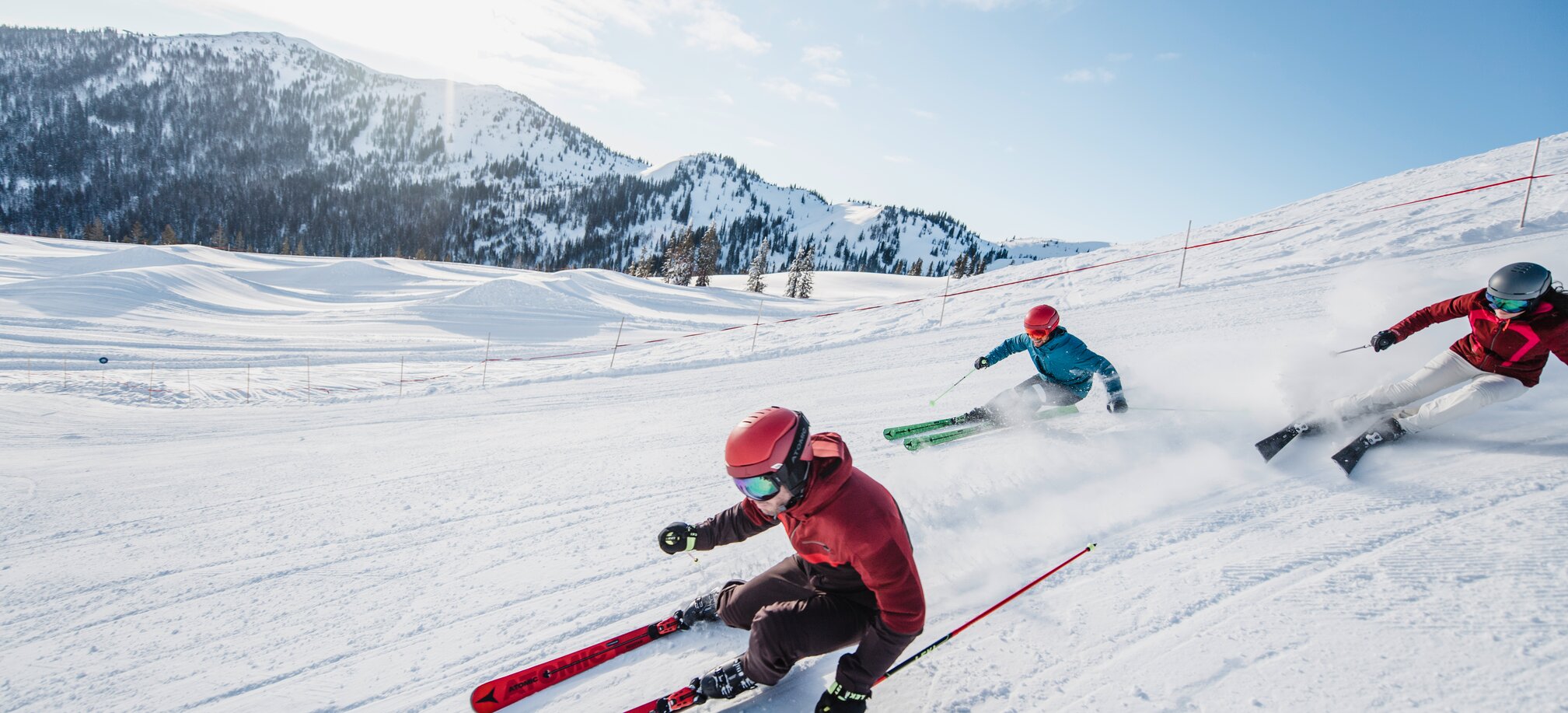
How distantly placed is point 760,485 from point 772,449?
0.58 feet

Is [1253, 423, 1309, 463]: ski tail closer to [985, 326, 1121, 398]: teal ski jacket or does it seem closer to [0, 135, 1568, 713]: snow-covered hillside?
[0, 135, 1568, 713]: snow-covered hillside

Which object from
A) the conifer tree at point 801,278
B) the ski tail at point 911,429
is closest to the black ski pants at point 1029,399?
the ski tail at point 911,429

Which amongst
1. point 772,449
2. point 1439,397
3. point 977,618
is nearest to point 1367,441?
point 1439,397

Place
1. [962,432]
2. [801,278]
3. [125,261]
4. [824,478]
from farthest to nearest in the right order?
[801,278] < [125,261] < [962,432] < [824,478]

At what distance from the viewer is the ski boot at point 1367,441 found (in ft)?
14.1

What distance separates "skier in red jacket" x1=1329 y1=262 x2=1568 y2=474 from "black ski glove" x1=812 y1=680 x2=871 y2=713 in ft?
13.1

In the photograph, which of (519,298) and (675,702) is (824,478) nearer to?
(675,702)

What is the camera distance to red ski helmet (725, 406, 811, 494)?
8.45ft

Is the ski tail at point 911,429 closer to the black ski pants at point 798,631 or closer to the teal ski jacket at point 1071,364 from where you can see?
the teal ski jacket at point 1071,364

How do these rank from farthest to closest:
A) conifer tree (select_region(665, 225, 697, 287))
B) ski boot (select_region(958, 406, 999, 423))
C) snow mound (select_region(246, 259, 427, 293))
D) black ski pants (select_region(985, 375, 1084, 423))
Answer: conifer tree (select_region(665, 225, 697, 287)) < snow mound (select_region(246, 259, 427, 293)) < ski boot (select_region(958, 406, 999, 423)) < black ski pants (select_region(985, 375, 1084, 423))

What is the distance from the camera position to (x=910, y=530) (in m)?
4.36

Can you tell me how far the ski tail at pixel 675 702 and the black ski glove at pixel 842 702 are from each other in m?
0.60

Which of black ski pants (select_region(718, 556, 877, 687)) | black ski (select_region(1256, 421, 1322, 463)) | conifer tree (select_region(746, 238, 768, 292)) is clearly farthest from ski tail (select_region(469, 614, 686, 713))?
conifer tree (select_region(746, 238, 768, 292))

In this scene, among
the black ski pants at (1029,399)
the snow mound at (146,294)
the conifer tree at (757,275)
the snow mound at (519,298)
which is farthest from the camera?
the conifer tree at (757,275)
